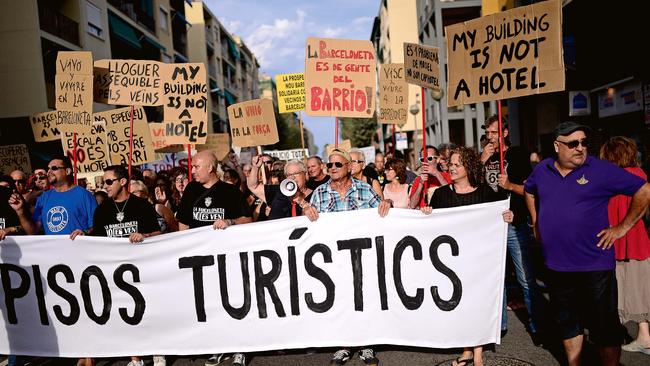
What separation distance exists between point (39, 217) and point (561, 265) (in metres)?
4.76

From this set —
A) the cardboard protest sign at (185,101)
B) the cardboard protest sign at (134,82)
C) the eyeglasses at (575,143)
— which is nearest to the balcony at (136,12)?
the cardboard protest sign at (134,82)

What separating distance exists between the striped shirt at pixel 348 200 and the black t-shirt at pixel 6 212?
2938 millimetres

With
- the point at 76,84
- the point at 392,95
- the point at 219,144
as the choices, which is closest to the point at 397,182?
the point at 392,95

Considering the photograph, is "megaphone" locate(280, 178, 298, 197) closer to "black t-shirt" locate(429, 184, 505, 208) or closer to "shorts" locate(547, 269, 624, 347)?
"black t-shirt" locate(429, 184, 505, 208)

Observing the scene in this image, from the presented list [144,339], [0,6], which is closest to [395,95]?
[144,339]

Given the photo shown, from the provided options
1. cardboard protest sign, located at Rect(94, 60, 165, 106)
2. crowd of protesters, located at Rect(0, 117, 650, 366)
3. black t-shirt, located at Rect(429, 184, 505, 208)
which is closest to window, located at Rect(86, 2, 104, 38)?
cardboard protest sign, located at Rect(94, 60, 165, 106)

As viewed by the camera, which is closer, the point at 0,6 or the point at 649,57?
the point at 649,57

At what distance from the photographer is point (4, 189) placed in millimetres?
5371

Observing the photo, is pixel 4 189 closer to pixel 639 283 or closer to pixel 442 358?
pixel 442 358

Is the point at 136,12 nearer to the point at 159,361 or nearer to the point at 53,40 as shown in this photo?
the point at 53,40

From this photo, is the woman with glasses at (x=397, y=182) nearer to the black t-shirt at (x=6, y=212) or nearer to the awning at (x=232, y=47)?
the black t-shirt at (x=6, y=212)

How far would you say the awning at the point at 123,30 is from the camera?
2522cm

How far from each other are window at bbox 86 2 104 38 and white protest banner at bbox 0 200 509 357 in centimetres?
1975

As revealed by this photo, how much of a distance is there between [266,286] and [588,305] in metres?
2.51
